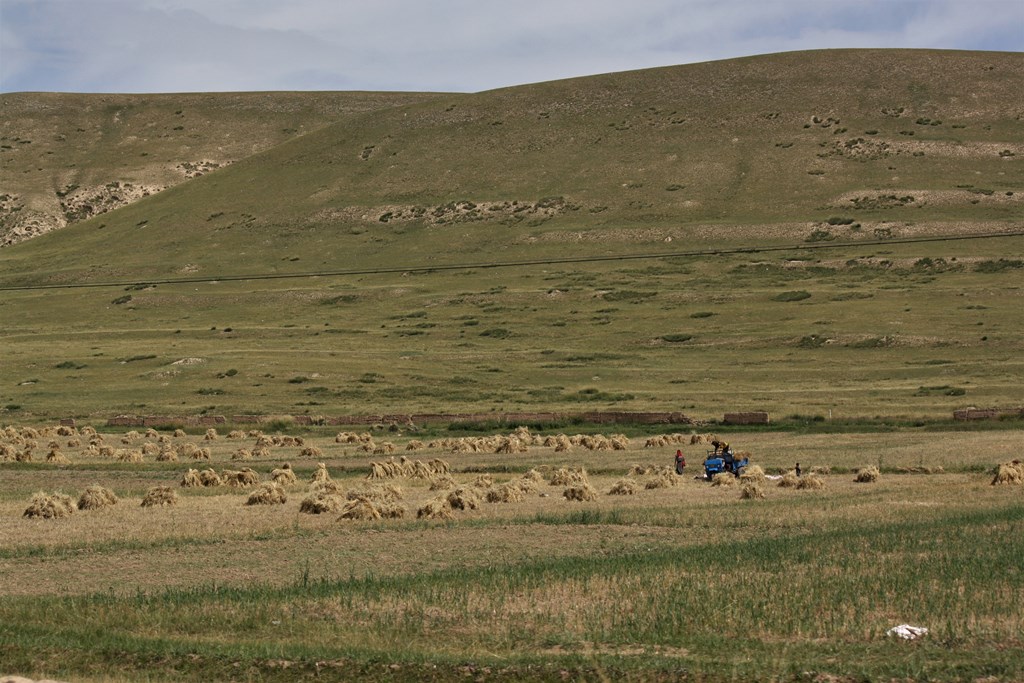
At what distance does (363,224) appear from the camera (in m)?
140

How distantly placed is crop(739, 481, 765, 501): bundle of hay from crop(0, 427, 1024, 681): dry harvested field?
4.8 inches

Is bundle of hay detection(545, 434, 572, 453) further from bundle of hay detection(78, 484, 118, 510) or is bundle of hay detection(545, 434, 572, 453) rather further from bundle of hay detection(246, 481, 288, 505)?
bundle of hay detection(78, 484, 118, 510)

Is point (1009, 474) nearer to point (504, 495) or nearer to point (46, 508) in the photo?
point (504, 495)

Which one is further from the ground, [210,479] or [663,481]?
[663,481]

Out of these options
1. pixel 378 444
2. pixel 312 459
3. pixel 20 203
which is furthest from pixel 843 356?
pixel 20 203

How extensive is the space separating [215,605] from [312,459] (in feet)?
98.3

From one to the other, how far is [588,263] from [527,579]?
10074cm

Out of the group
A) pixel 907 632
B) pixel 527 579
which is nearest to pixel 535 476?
pixel 527 579

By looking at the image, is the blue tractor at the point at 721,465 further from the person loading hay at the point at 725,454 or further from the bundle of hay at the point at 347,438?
the bundle of hay at the point at 347,438

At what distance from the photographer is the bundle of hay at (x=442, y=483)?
1495 inches

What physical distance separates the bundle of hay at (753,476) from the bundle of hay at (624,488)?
3.26m

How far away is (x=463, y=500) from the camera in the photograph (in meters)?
32.9

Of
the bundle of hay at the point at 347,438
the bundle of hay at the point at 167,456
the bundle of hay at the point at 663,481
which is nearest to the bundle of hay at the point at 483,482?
the bundle of hay at the point at 663,481

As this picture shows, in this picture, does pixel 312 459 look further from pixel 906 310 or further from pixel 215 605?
pixel 906 310
